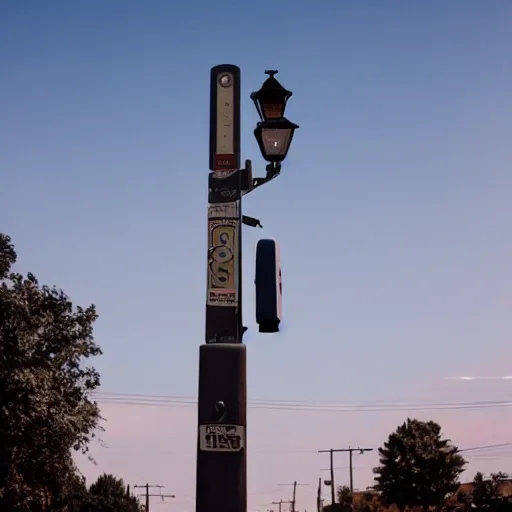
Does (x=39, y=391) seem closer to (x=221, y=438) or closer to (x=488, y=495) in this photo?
(x=221, y=438)

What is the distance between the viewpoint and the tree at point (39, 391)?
32562mm

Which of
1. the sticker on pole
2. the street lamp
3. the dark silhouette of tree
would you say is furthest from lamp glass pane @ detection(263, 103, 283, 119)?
the dark silhouette of tree

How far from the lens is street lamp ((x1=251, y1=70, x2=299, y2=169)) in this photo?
6758 mm

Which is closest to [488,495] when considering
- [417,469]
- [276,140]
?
[417,469]

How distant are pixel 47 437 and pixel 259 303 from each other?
28.9 meters

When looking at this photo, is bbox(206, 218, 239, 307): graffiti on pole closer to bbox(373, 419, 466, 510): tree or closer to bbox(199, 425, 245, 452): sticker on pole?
bbox(199, 425, 245, 452): sticker on pole

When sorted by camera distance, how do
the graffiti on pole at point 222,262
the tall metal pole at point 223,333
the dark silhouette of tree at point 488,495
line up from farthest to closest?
the dark silhouette of tree at point 488,495 < the graffiti on pole at point 222,262 < the tall metal pole at point 223,333

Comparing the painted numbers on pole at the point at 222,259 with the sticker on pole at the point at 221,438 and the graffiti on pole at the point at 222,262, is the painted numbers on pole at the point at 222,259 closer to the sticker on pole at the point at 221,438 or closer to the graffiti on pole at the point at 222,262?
the graffiti on pole at the point at 222,262

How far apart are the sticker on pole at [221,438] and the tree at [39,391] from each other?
2755cm

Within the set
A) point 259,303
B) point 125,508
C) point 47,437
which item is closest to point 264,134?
point 259,303

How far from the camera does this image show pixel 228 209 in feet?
21.3

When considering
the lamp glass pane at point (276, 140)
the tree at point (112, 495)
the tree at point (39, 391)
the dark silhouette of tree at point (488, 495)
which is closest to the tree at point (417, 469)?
the dark silhouette of tree at point (488, 495)

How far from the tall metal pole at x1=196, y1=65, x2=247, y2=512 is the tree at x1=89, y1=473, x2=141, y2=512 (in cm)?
6963

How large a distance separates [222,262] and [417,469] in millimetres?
75336
